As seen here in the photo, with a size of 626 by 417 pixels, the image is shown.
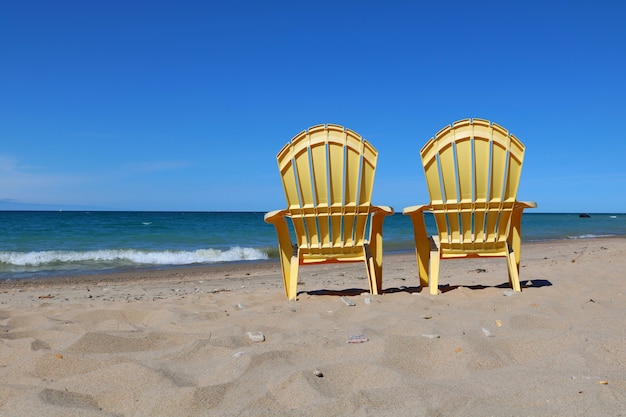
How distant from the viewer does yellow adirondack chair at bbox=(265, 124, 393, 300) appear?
3.93m

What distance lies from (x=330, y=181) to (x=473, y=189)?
111 centimetres

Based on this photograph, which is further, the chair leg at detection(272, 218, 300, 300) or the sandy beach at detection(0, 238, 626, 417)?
the chair leg at detection(272, 218, 300, 300)

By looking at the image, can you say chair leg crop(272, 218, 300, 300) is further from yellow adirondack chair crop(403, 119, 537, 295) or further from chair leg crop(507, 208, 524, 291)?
chair leg crop(507, 208, 524, 291)

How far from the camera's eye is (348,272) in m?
7.95

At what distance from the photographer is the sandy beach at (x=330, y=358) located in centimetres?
169

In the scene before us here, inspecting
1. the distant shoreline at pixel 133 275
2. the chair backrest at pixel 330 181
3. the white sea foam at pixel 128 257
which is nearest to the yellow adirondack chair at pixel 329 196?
the chair backrest at pixel 330 181

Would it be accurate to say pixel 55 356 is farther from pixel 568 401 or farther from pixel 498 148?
pixel 498 148

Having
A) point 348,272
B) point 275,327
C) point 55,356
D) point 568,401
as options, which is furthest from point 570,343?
point 348,272

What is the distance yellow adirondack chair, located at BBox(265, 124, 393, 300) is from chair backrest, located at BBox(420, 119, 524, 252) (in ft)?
1.48

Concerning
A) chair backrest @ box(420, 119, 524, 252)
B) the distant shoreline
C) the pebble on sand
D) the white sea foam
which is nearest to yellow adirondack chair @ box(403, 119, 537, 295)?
chair backrest @ box(420, 119, 524, 252)

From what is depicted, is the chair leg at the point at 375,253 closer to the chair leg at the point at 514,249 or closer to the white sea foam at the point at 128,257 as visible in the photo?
the chair leg at the point at 514,249

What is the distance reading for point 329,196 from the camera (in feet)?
13.0

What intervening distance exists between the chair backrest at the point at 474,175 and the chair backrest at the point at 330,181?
0.52m

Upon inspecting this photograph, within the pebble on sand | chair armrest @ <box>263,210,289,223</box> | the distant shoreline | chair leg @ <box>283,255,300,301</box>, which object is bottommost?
the distant shoreline
